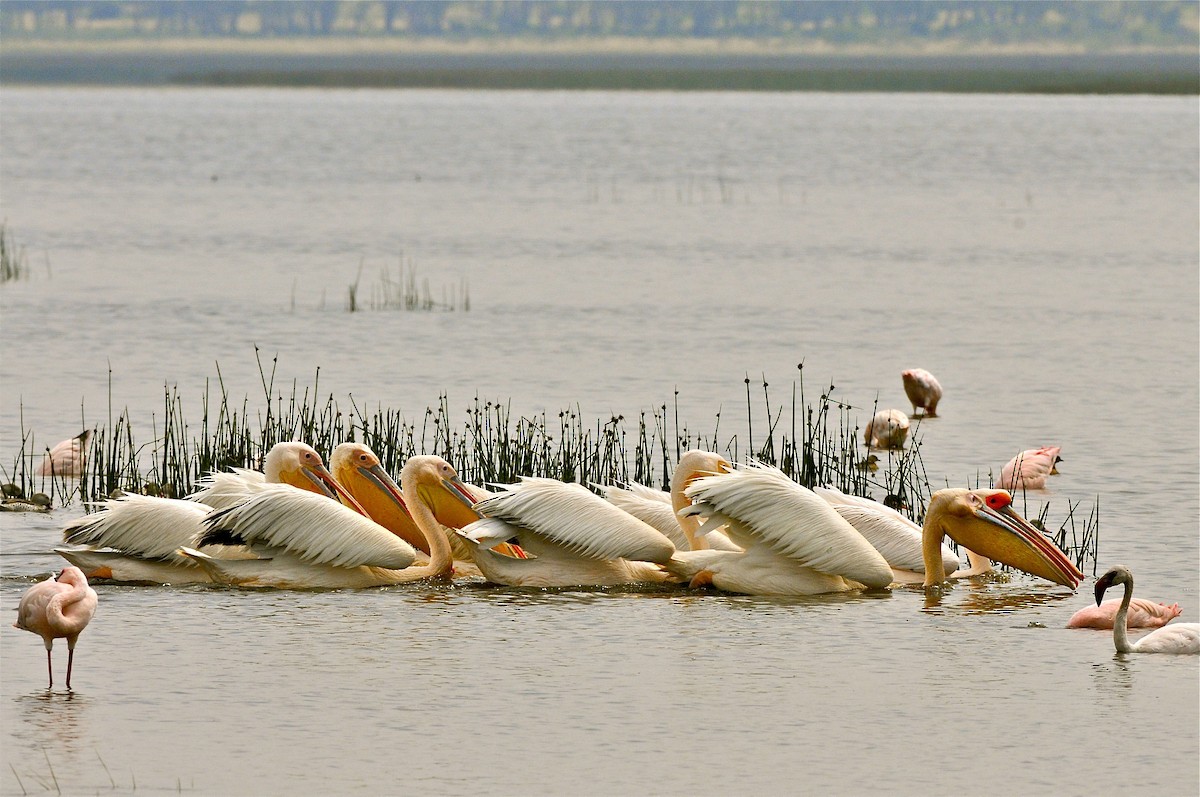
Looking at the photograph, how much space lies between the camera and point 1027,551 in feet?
31.9

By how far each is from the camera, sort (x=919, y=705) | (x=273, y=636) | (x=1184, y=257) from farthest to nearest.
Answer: (x=1184, y=257) < (x=273, y=636) < (x=919, y=705)

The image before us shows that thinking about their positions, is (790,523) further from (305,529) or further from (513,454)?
(513,454)

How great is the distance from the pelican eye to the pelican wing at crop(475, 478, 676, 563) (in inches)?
57.0

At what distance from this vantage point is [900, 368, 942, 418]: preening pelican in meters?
15.1

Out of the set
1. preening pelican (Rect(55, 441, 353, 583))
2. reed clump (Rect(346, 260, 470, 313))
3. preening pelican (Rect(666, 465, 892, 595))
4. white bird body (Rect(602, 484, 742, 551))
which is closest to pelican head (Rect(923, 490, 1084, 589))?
preening pelican (Rect(666, 465, 892, 595))

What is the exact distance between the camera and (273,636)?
8.65m

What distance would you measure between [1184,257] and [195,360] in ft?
48.8

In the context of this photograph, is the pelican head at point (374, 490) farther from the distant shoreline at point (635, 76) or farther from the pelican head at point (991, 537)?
the distant shoreline at point (635, 76)

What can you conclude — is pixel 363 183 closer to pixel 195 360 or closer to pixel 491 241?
pixel 491 241

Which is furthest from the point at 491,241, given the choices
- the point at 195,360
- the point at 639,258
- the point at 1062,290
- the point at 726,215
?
the point at 195,360

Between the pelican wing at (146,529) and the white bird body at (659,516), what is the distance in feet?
6.04

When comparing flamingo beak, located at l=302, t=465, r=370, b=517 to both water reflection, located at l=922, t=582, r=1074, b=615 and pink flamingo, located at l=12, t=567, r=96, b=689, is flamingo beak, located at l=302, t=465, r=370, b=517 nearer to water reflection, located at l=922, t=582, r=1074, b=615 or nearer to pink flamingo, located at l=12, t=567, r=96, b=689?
pink flamingo, located at l=12, t=567, r=96, b=689

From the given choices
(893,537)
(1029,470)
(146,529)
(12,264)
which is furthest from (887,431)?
(12,264)

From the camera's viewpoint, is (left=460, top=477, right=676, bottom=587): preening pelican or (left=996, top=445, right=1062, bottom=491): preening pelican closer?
(left=460, top=477, right=676, bottom=587): preening pelican
